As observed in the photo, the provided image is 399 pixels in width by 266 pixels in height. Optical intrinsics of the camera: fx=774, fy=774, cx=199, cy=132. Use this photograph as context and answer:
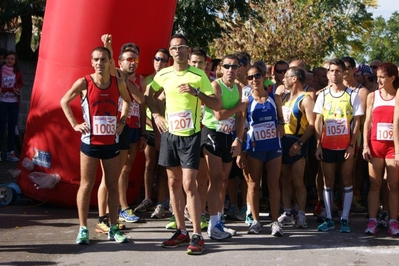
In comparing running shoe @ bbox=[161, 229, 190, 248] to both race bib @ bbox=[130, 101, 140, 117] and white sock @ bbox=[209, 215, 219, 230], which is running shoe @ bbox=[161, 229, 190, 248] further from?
race bib @ bbox=[130, 101, 140, 117]

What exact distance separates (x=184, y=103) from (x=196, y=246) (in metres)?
1.45

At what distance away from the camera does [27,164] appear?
10.2 metres

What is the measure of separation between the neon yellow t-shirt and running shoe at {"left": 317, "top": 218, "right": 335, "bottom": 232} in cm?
214

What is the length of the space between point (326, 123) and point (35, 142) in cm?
379

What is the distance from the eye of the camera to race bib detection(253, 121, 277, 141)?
879cm

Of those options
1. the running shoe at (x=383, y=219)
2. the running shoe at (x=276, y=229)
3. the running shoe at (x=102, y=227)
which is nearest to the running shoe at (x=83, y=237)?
the running shoe at (x=102, y=227)

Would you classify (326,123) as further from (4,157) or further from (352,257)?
(4,157)

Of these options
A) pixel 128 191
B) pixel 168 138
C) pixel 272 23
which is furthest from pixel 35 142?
pixel 272 23

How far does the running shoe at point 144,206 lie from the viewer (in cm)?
997

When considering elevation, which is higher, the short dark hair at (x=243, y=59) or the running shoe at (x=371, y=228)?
the short dark hair at (x=243, y=59)

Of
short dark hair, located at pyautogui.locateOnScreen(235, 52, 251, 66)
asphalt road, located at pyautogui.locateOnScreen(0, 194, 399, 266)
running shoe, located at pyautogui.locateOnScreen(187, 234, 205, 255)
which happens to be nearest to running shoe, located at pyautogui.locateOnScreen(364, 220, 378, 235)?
asphalt road, located at pyautogui.locateOnScreen(0, 194, 399, 266)

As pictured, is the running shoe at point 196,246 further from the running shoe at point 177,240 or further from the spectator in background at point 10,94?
the spectator in background at point 10,94

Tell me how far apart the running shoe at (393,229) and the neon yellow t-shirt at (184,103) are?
2549 mm

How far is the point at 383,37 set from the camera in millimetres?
63188
